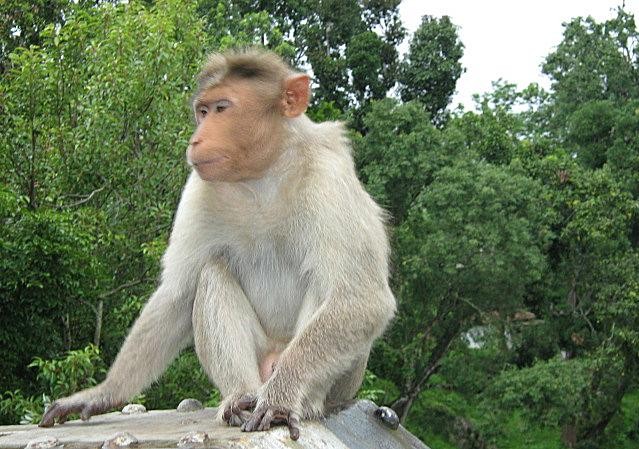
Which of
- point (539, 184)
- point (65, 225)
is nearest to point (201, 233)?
point (65, 225)

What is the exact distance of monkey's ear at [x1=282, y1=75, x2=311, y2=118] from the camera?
4434mm

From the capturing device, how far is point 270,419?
3445mm

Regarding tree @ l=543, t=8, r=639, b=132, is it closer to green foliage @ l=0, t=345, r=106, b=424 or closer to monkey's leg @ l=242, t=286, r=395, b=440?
green foliage @ l=0, t=345, r=106, b=424

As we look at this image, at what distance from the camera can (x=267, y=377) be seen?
14.1 feet

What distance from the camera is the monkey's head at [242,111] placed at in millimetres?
4145

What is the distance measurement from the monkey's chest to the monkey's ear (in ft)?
1.79

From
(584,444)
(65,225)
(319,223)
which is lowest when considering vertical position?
(584,444)

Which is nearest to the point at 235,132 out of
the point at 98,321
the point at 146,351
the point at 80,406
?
the point at 146,351

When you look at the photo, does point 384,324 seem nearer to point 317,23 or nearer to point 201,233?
point 201,233

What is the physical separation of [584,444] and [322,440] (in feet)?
68.8

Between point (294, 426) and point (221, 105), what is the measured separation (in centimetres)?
146

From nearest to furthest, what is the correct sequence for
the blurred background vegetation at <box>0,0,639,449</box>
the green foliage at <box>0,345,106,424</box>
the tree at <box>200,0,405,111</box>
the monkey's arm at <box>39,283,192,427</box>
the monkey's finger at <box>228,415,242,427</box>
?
the monkey's finger at <box>228,415,242,427</box> < the monkey's arm at <box>39,283,192,427</box> < the green foliage at <box>0,345,106,424</box> < the blurred background vegetation at <box>0,0,639,449</box> < the tree at <box>200,0,405,111</box>

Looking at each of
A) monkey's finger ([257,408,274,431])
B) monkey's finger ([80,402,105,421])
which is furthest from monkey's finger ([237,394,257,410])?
monkey's finger ([80,402,105,421])

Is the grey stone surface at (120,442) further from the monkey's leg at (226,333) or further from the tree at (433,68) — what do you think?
the tree at (433,68)
